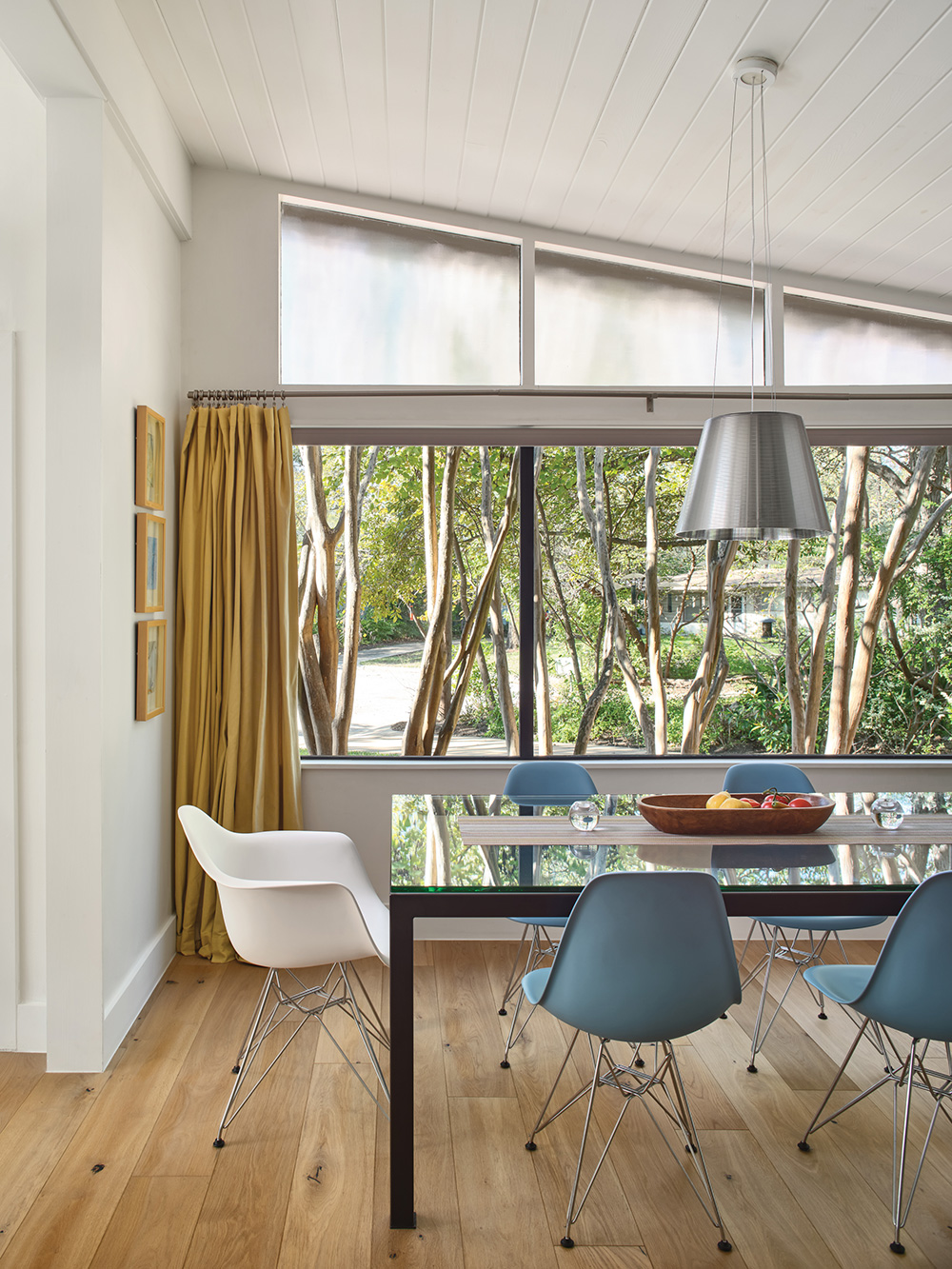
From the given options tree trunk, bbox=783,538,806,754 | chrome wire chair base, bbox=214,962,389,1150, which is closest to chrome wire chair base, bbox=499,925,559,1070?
chrome wire chair base, bbox=214,962,389,1150

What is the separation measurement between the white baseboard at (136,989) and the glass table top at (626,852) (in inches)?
43.2

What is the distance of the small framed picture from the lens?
10.4 ft

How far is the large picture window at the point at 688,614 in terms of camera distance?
4.36m

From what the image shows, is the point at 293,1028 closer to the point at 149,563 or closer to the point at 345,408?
the point at 149,563

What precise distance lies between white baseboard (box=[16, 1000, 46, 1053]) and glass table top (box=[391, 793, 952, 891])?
4.33 feet

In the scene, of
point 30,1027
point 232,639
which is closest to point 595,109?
point 232,639

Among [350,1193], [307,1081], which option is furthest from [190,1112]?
[350,1193]

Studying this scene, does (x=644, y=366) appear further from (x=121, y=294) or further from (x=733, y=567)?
(x=121, y=294)

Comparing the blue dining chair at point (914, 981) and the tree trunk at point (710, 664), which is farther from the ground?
the tree trunk at point (710, 664)

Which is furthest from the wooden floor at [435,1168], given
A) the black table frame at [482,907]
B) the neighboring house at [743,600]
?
the neighboring house at [743,600]

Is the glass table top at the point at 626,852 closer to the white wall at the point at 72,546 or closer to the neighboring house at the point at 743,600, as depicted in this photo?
the white wall at the point at 72,546

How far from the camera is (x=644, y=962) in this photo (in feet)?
6.40

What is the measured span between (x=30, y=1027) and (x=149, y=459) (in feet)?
6.22

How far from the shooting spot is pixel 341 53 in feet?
9.55
